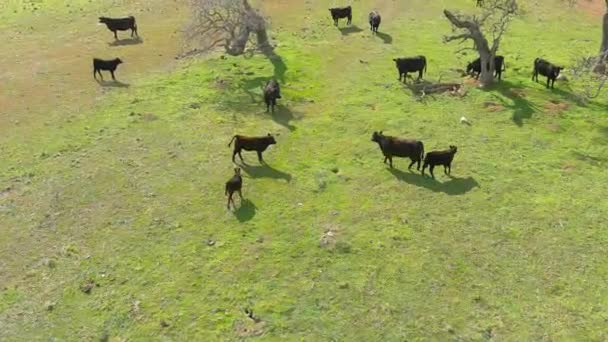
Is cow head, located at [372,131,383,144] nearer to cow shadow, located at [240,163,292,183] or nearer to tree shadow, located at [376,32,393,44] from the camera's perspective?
cow shadow, located at [240,163,292,183]

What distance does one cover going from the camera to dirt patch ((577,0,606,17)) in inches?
1592

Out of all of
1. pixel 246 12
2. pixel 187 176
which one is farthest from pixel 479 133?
pixel 246 12

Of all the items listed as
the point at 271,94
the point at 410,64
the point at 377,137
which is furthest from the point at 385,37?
the point at 377,137

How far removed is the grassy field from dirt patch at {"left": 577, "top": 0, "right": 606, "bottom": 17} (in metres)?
10.3

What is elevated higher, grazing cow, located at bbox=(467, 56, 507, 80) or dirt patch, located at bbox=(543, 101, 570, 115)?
grazing cow, located at bbox=(467, 56, 507, 80)

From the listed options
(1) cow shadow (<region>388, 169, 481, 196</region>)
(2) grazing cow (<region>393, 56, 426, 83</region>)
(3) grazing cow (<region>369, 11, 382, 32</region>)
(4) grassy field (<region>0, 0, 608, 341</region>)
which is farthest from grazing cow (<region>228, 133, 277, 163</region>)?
(3) grazing cow (<region>369, 11, 382, 32</region>)

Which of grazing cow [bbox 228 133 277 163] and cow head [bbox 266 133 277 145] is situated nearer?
grazing cow [bbox 228 133 277 163]

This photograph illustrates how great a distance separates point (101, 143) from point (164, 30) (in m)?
15.8

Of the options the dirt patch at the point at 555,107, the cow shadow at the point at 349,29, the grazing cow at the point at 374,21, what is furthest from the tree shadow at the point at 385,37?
the dirt patch at the point at 555,107

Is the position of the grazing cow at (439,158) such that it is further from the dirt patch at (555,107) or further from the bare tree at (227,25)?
the bare tree at (227,25)

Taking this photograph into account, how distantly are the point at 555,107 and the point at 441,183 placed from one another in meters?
9.44

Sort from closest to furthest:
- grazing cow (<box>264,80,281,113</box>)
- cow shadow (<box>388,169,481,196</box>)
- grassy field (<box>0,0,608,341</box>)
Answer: grassy field (<box>0,0,608,341</box>), cow shadow (<box>388,169,481,196</box>), grazing cow (<box>264,80,281,113</box>)

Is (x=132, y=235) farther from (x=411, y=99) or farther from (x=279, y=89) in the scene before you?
(x=411, y=99)

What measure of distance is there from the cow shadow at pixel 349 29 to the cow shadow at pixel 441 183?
17416 mm
